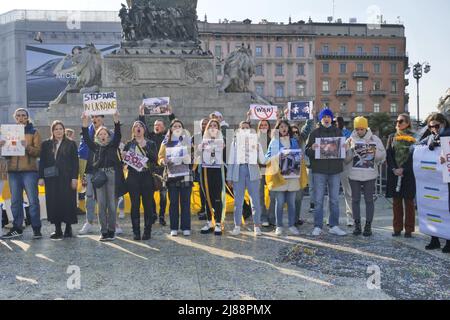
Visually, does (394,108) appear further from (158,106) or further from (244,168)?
(244,168)

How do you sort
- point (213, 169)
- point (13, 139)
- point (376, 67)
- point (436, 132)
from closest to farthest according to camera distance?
point (436, 132)
point (13, 139)
point (213, 169)
point (376, 67)

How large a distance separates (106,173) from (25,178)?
4.73 feet

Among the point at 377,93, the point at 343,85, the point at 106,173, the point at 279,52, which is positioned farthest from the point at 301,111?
the point at 377,93

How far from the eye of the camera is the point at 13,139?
325 inches

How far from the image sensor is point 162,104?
1186cm

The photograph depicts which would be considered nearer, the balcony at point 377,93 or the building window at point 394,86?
the balcony at point 377,93

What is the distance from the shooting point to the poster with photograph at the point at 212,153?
8.58 m

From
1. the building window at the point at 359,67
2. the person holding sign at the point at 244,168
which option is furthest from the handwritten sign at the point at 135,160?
the building window at the point at 359,67

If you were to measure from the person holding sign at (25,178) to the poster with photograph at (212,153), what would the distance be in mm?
2706

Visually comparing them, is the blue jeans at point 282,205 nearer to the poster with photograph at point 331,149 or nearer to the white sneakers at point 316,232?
the white sneakers at point 316,232

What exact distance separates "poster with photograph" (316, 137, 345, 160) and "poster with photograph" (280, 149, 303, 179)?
36 cm
